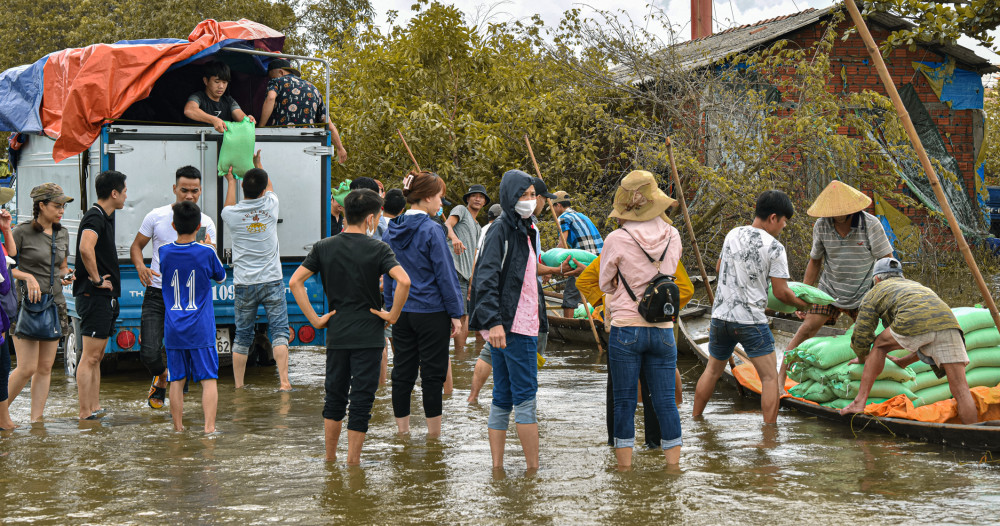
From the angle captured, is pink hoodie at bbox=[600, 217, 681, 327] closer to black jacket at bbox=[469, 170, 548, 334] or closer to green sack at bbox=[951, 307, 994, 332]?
black jacket at bbox=[469, 170, 548, 334]

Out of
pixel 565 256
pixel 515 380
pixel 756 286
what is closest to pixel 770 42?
pixel 565 256

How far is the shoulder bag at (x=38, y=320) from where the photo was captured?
725cm

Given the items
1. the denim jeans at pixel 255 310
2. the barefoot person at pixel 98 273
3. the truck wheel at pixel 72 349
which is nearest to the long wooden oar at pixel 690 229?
the denim jeans at pixel 255 310

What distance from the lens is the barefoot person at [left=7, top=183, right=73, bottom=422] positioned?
7.39m

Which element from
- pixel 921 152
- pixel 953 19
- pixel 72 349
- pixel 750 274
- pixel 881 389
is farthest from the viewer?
pixel 953 19

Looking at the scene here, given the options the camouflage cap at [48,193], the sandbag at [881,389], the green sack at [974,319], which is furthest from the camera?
the camouflage cap at [48,193]

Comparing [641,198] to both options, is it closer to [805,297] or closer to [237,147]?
[805,297]

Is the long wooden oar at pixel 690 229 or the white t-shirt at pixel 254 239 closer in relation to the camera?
the long wooden oar at pixel 690 229

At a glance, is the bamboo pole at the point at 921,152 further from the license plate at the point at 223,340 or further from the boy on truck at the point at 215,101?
the license plate at the point at 223,340

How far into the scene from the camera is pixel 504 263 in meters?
5.83

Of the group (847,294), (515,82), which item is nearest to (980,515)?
(847,294)

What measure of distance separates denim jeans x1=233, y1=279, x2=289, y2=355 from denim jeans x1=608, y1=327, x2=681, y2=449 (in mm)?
4028

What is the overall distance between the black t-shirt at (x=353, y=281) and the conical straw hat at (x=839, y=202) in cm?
350

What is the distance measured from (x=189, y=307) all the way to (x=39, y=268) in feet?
4.81
